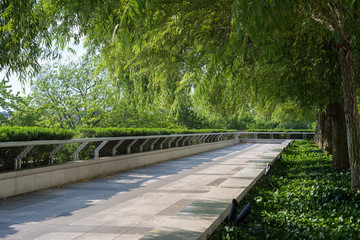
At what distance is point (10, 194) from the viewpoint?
24.0ft

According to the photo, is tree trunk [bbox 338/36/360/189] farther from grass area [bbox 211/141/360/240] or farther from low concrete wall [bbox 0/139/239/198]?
low concrete wall [bbox 0/139/239/198]

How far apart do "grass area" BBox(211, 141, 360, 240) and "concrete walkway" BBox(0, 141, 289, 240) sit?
36 cm

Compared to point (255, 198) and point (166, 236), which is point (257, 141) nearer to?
point (255, 198)

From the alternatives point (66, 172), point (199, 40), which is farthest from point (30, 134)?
point (199, 40)

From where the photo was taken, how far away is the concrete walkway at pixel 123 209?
475cm

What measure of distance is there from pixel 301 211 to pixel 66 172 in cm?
615

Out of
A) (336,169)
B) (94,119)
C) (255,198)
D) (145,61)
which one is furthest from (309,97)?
(94,119)

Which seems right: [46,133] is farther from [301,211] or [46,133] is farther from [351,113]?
Answer: [351,113]

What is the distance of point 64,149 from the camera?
9531 mm

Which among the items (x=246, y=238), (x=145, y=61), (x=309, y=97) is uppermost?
(x=145, y=61)

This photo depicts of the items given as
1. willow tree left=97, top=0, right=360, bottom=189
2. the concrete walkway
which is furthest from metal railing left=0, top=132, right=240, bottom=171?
willow tree left=97, top=0, right=360, bottom=189

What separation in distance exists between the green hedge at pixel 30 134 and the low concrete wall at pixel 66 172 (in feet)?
2.55

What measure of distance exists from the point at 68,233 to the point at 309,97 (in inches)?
299

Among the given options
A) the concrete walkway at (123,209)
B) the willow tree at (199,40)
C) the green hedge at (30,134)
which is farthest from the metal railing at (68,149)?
the willow tree at (199,40)
